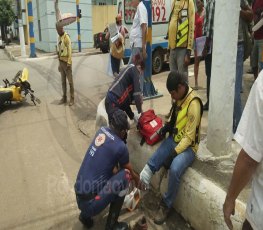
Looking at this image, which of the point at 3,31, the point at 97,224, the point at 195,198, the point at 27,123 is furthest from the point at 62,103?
the point at 3,31

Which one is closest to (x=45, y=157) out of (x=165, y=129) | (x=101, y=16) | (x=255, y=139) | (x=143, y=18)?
(x=165, y=129)

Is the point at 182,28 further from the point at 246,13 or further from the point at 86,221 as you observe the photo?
the point at 86,221

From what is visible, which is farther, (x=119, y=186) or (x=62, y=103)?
(x=62, y=103)

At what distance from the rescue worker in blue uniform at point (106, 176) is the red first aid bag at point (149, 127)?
0.78 metres

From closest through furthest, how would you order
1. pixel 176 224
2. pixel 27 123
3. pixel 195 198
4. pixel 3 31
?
pixel 195 198 → pixel 176 224 → pixel 27 123 → pixel 3 31

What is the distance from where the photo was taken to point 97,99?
8047 millimetres

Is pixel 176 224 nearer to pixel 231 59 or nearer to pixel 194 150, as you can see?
pixel 194 150

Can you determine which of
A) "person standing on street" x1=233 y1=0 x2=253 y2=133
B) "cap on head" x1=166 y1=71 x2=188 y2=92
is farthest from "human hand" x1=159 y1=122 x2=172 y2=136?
"person standing on street" x1=233 y1=0 x2=253 y2=133

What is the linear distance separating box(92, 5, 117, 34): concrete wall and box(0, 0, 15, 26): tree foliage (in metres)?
14.6

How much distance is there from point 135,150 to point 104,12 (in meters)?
21.3

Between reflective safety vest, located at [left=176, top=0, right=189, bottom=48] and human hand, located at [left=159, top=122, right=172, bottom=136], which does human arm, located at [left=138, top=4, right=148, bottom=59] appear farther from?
human hand, located at [left=159, top=122, right=172, bottom=136]

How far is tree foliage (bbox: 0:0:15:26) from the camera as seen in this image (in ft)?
113

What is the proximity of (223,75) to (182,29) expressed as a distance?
6.22 ft

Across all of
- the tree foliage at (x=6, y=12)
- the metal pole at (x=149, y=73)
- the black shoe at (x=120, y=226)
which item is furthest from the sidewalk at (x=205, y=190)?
the tree foliage at (x=6, y=12)
